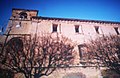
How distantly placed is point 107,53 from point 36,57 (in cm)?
770

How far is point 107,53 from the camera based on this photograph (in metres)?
11.8

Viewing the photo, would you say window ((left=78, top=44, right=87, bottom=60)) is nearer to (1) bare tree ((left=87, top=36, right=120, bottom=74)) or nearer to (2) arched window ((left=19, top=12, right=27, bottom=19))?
(1) bare tree ((left=87, top=36, right=120, bottom=74))

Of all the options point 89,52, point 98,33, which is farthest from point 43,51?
point 98,33

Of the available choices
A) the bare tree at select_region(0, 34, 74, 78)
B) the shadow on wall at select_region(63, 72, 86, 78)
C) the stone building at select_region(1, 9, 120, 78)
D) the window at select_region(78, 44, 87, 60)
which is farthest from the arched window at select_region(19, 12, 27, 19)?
the shadow on wall at select_region(63, 72, 86, 78)

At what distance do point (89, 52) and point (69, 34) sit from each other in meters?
4.05

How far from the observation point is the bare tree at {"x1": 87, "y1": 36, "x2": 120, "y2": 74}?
38.1ft

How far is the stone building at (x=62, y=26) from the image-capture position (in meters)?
14.9

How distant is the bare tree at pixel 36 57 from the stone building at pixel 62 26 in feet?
7.60

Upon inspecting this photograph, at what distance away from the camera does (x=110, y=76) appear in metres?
12.4

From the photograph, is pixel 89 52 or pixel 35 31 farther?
pixel 35 31

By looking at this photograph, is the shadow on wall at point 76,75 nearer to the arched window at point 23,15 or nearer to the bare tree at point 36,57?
the bare tree at point 36,57

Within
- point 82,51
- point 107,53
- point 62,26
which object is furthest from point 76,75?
point 62,26

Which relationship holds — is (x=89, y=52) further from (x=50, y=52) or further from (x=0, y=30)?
(x=0, y=30)

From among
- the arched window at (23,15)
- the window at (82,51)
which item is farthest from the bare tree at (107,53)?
the arched window at (23,15)
